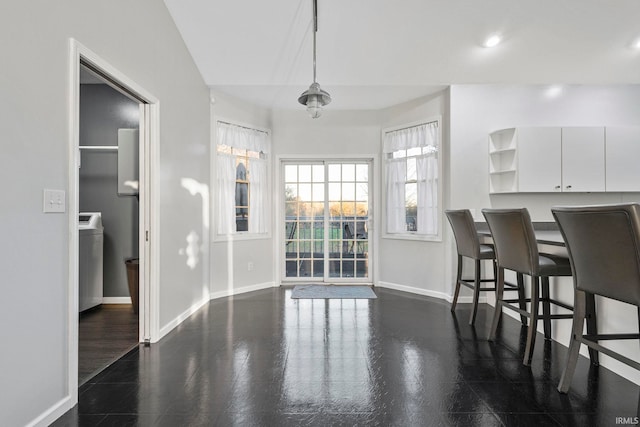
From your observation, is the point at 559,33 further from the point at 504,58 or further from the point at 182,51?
the point at 182,51

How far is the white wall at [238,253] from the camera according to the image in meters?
4.61

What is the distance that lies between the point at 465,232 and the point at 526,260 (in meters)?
1.05

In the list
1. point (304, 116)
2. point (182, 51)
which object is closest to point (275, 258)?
point (304, 116)

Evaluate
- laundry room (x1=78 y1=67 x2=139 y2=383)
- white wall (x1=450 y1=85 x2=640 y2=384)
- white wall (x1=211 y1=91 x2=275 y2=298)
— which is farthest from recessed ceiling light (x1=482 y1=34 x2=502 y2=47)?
laundry room (x1=78 y1=67 x2=139 y2=383)

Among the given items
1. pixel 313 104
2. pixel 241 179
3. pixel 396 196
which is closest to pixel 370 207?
pixel 396 196

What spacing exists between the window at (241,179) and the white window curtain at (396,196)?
1.77m

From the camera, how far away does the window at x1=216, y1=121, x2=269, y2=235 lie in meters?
4.74

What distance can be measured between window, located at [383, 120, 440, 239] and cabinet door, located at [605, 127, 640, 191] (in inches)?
74.7

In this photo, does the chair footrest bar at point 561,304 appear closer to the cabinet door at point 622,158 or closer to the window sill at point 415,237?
the window sill at point 415,237

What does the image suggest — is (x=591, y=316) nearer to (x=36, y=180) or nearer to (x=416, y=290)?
(x=416, y=290)

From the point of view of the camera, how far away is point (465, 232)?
3.60 metres

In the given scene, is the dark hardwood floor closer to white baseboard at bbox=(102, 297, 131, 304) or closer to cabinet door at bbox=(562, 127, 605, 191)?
white baseboard at bbox=(102, 297, 131, 304)

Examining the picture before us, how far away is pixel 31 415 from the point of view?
172 cm

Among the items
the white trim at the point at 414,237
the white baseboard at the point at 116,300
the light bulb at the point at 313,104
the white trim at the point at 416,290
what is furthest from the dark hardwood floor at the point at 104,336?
the white trim at the point at 414,237
